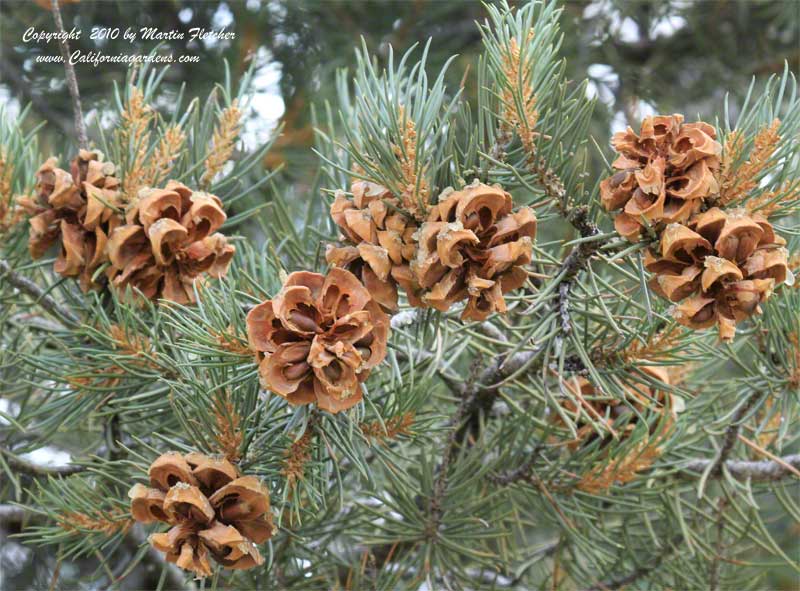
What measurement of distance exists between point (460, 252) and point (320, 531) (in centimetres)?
38

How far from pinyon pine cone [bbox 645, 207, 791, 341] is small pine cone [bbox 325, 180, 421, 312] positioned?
0.48 feet

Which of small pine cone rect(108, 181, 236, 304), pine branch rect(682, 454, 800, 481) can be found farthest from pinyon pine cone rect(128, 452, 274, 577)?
pine branch rect(682, 454, 800, 481)

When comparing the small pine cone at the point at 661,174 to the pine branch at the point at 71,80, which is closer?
the small pine cone at the point at 661,174

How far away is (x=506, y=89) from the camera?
60cm

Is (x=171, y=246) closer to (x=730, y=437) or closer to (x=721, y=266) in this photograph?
(x=721, y=266)

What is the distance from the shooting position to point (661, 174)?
1.79ft

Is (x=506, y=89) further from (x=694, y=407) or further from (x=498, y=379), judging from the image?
(x=694, y=407)

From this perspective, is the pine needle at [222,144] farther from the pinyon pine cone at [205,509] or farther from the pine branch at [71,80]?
the pinyon pine cone at [205,509]

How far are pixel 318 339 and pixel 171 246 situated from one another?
0.59ft

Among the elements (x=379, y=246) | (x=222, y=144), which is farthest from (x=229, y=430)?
(x=222, y=144)

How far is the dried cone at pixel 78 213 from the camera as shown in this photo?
71 centimetres

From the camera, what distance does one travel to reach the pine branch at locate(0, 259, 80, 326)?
76cm

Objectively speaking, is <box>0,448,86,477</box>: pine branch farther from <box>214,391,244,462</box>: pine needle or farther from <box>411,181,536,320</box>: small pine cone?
<box>411,181,536,320</box>: small pine cone

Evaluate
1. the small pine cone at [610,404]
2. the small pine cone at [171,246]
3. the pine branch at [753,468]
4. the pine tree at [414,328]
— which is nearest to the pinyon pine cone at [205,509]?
the pine tree at [414,328]
